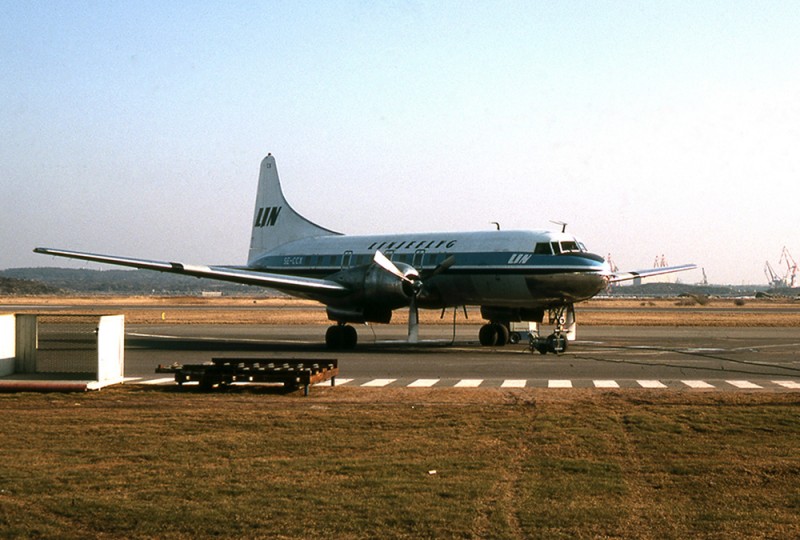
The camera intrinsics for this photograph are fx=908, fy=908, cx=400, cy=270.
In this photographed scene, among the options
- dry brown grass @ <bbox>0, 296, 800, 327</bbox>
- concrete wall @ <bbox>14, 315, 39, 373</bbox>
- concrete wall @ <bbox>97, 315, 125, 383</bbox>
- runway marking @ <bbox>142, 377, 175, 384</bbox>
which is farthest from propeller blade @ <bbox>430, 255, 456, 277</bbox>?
dry brown grass @ <bbox>0, 296, 800, 327</bbox>

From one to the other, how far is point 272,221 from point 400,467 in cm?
3219

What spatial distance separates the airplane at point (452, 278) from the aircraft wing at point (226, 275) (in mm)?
36

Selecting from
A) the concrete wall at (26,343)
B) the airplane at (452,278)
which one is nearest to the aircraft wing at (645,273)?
the airplane at (452,278)

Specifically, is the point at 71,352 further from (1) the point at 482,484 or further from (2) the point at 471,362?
(1) the point at 482,484

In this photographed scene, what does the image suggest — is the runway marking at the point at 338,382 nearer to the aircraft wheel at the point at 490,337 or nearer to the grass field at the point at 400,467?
the grass field at the point at 400,467

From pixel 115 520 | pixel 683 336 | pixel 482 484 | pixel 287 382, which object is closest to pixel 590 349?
pixel 683 336

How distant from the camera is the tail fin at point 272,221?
135 ft

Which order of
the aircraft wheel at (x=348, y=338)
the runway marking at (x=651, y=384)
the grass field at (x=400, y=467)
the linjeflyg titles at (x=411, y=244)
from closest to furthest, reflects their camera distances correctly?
the grass field at (x=400, y=467) → the runway marking at (x=651, y=384) → the aircraft wheel at (x=348, y=338) → the linjeflyg titles at (x=411, y=244)

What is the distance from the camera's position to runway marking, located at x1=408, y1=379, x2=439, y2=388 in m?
20.4

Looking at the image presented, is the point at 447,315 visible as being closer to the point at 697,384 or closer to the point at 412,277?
the point at 412,277

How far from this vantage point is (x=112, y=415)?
15.7 meters

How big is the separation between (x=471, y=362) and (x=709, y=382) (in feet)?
25.2

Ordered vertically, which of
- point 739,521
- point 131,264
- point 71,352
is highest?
point 131,264

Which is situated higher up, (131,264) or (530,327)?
(131,264)
